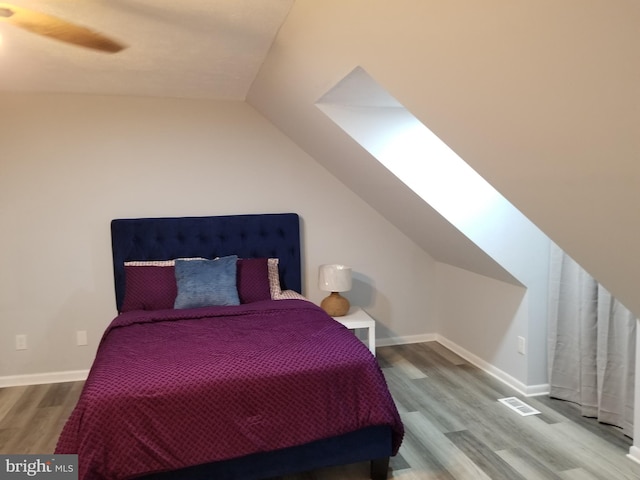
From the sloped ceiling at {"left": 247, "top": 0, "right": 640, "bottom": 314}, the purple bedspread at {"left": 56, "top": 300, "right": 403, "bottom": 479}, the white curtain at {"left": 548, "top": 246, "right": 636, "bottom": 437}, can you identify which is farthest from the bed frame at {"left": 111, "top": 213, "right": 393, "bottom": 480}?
the white curtain at {"left": 548, "top": 246, "right": 636, "bottom": 437}

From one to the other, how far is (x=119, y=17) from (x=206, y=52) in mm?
574

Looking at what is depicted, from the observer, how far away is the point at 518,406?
118 inches

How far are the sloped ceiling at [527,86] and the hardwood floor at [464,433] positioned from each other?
33.4 inches

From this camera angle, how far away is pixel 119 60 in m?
2.74

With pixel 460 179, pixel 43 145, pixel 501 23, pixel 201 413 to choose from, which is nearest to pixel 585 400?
pixel 460 179

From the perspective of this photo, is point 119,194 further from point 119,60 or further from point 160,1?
point 160,1

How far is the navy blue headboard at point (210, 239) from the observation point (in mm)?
3592

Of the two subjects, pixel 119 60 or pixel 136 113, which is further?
pixel 136 113

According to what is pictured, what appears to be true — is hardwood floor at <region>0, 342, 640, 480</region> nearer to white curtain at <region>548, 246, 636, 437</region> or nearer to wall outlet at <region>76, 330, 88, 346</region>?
white curtain at <region>548, 246, 636, 437</region>

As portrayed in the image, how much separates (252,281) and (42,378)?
172 cm

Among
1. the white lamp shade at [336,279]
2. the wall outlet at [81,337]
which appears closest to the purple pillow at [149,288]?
the wall outlet at [81,337]

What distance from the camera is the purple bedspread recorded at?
1959 millimetres

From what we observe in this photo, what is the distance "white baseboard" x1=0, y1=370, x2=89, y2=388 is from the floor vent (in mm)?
3000

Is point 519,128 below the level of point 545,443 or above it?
above
